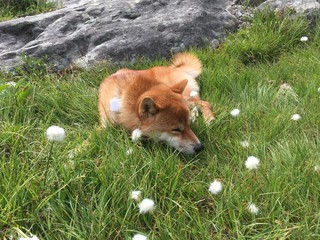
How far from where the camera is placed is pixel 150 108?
3.57 meters

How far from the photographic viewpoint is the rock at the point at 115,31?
5.66 m

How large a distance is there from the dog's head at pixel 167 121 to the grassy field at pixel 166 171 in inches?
4.8

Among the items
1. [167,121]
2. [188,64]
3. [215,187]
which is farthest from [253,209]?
[188,64]

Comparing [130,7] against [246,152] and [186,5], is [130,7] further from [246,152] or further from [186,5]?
[246,152]

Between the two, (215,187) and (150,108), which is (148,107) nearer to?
(150,108)

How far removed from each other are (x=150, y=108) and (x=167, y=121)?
0.20 meters

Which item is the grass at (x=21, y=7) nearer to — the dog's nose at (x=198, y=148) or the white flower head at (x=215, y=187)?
the dog's nose at (x=198, y=148)

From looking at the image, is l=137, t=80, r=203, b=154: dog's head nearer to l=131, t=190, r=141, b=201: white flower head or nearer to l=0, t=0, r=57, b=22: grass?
l=131, t=190, r=141, b=201: white flower head

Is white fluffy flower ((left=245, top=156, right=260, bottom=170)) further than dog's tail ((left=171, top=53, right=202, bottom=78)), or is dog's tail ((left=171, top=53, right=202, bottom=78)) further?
dog's tail ((left=171, top=53, right=202, bottom=78))

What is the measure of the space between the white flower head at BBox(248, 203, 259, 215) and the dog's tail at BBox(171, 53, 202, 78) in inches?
100

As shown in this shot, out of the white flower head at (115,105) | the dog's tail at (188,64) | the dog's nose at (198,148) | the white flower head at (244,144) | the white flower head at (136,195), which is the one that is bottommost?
the dog's tail at (188,64)

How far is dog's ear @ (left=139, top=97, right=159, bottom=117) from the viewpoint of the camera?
349cm

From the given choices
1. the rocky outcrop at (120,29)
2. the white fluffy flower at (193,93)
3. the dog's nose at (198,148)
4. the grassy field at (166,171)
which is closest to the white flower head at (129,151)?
the grassy field at (166,171)

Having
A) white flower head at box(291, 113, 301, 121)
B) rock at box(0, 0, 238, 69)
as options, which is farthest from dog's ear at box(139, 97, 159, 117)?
rock at box(0, 0, 238, 69)
